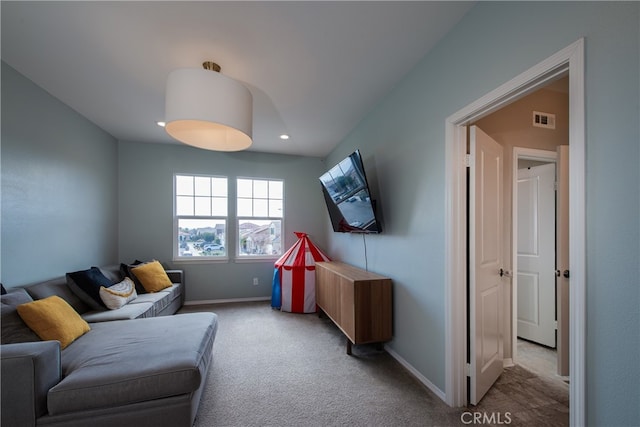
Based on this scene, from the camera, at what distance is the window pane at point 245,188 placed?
4.43 metres

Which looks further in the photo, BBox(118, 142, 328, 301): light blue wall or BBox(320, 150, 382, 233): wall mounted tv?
BBox(118, 142, 328, 301): light blue wall

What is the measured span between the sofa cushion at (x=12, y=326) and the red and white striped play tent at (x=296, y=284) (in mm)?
2493

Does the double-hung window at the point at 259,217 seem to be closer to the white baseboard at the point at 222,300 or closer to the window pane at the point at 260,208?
the window pane at the point at 260,208

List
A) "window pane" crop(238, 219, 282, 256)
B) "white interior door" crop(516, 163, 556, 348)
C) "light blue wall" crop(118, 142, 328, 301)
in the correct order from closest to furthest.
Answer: "white interior door" crop(516, 163, 556, 348), "light blue wall" crop(118, 142, 328, 301), "window pane" crop(238, 219, 282, 256)

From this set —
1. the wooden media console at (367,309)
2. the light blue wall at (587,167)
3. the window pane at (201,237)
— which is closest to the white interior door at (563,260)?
the light blue wall at (587,167)

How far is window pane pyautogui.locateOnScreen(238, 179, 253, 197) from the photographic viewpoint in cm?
443

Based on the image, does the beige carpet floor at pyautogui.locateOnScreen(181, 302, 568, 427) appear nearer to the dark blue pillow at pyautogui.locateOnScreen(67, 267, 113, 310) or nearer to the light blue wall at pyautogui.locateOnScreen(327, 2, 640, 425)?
the light blue wall at pyautogui.locateOnScreen(327, 2, 640, 425)

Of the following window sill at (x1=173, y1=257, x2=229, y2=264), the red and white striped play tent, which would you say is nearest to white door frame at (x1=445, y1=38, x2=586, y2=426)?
the red and white striped play tent

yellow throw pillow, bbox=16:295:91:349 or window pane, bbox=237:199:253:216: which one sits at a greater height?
window pane, bbox=237:199:253:216

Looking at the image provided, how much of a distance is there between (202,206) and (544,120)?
14.9ft

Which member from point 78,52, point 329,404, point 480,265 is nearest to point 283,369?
point 329,404

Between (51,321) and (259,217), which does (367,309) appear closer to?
(51,321)

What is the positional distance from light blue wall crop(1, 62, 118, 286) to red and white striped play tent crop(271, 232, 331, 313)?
2.42 m

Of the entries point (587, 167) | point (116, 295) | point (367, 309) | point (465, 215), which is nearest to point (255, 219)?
point (116, 295)
